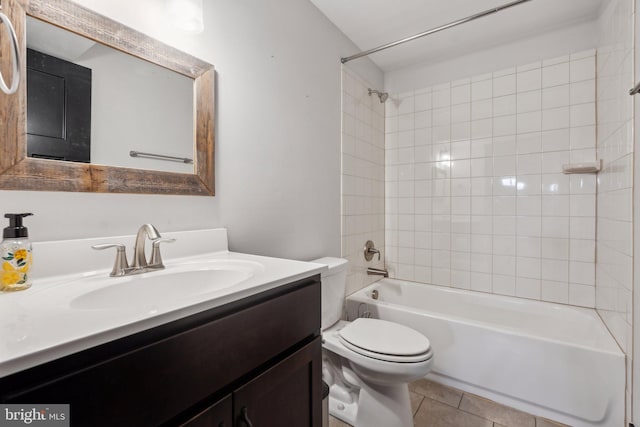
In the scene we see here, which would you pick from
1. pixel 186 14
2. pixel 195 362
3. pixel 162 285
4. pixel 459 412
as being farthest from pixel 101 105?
pixel 459 412

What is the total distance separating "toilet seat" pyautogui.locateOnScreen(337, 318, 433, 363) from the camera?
131 centimetres

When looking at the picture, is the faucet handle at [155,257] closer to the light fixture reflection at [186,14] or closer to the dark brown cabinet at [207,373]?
the dark brown cabinet at [207,373]

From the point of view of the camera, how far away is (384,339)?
4.75 feet

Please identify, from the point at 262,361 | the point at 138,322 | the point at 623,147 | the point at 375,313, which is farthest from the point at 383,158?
the point at 138,322

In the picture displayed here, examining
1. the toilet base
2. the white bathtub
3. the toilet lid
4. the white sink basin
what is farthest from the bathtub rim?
the white sink basin

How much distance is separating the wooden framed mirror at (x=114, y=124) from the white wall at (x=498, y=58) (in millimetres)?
1939

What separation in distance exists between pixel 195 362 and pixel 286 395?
1.13 ft

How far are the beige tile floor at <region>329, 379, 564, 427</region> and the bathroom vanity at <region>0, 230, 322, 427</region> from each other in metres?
0.91

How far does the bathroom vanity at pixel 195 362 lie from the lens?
17.0 inches

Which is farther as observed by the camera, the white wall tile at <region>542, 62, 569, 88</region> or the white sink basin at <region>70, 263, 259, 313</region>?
the white wall tile at <region>542, 62, 569, 88</region>

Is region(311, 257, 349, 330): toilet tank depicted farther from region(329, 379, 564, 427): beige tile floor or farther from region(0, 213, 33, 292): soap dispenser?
region(0, 213, 33, 292): soap dispenser

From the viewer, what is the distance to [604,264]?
1.72 metres

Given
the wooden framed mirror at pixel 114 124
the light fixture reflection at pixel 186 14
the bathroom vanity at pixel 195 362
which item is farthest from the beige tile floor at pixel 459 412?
the light fixture reflection at pixel 186 14

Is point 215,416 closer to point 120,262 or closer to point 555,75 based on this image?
point 120,262
